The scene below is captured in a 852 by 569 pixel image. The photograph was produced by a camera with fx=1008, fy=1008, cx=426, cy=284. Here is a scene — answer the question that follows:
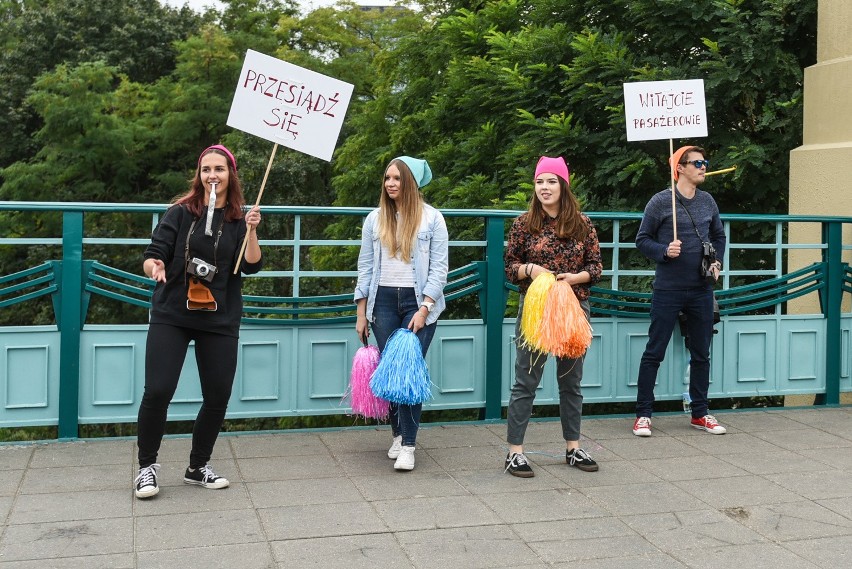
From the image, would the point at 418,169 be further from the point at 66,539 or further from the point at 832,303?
the point at 832,303

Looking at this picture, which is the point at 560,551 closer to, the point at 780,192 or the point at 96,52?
the point at 780,192

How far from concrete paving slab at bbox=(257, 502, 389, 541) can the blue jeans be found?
90 centimetres

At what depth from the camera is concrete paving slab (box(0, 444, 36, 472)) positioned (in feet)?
20.0

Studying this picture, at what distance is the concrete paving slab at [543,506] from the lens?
5.28 m

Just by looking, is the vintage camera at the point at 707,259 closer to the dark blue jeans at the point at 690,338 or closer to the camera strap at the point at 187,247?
the dark blue jeans at the point at 690,338

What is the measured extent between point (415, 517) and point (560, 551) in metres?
0.84

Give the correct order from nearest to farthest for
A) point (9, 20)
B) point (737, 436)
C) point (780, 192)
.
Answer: point (737, 436), point (780, 192), point (9, 20)

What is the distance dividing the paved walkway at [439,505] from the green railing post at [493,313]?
0.40 metres

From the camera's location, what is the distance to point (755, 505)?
219 inches

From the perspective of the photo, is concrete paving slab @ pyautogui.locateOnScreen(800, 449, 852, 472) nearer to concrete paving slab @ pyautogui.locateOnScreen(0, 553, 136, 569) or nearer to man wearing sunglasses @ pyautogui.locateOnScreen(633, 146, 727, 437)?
man wearing sunglasses @ pyautogui.locateOnScreen(633, 146, 727, 437)

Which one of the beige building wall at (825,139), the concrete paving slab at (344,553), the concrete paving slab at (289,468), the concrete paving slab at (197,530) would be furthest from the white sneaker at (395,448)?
the beige building wall at (825,139)

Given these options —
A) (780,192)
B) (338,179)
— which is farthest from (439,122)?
(780,192)

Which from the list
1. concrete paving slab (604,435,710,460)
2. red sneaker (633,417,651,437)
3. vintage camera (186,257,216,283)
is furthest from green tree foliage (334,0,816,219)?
vintage camera (186,257,216,283)

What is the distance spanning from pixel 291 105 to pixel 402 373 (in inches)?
69.0
